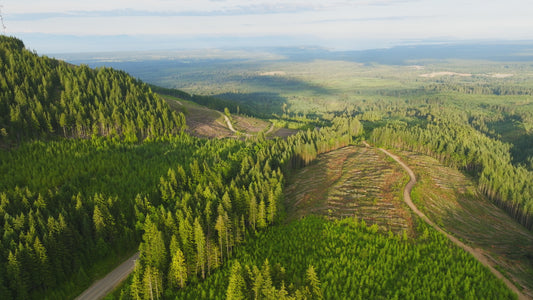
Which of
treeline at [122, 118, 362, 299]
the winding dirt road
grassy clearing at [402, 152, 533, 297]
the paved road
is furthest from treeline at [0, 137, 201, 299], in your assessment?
grassy clearing at [402, 152, 533, 297]

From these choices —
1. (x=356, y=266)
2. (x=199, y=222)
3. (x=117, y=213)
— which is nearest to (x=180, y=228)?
(x=199, y=222)

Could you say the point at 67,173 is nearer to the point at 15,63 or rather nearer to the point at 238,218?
the point at 238,218

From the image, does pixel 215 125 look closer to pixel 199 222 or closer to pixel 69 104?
pixel 69 104

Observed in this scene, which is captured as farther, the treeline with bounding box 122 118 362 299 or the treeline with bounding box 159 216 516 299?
the treeline with bounding box 122 118 362 299

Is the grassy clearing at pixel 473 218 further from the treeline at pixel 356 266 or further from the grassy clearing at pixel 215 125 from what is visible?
the grassy clearing at pixel 215 125

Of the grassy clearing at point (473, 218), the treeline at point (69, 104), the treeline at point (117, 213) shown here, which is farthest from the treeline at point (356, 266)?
the treeline at point (69, 104)

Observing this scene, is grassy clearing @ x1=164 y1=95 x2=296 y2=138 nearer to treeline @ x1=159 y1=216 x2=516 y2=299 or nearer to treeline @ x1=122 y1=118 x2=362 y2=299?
treeline @ x1=122 y1=118 x2=362 y2=299

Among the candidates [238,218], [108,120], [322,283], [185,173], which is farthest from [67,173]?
[322,283]
